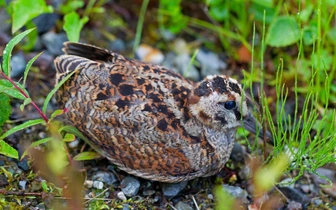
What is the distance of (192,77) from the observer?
17.7 ft

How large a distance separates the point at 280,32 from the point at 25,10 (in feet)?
7.57

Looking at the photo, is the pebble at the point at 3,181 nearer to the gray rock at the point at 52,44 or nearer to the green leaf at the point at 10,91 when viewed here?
the green leaf at the point at 10,91

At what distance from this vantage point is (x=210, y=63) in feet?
18.5

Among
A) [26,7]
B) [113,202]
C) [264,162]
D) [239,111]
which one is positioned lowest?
[113,202]

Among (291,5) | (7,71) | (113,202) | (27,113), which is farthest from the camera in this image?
(291,5)

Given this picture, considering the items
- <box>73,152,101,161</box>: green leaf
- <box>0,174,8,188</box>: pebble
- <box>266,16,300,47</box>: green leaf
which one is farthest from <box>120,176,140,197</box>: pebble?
<box>266,16,300,47</box>: green leaf

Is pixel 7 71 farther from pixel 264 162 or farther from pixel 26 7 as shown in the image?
pixel 264 162

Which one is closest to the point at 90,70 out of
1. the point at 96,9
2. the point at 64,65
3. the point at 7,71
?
the point at 64,65

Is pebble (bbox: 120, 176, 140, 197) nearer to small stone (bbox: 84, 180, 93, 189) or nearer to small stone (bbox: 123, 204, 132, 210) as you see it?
small stone (bbox: 123, 204, 132, 210)

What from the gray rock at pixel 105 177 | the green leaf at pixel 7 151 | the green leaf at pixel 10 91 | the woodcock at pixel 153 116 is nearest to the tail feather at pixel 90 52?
the woodcock at pixel 153 116

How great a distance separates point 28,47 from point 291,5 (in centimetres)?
261

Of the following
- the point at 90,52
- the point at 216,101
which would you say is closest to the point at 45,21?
the point at 90,52

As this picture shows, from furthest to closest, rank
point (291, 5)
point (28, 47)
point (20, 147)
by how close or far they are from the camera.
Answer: point (291, 5) → point (28, 47) → point (20, 147)

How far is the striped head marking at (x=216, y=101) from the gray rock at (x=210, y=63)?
137cm
